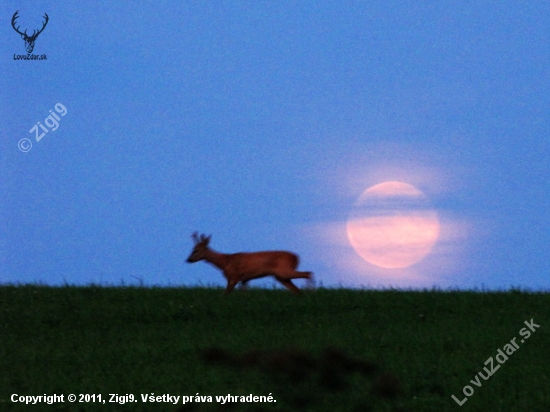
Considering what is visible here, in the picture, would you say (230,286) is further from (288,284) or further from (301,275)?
(301,275)

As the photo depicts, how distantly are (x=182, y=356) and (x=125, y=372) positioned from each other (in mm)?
1304

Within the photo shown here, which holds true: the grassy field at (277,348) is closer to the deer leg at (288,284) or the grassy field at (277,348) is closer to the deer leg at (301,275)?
the deer leg at (288,284)

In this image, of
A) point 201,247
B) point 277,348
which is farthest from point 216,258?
point 277,348

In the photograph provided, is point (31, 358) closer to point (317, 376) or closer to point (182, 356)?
point (182, 356)

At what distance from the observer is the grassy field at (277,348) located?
26.3 feet

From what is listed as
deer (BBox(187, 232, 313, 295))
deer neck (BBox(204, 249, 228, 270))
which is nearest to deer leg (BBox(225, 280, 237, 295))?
deer (BBox(187, 232, 313, 295))

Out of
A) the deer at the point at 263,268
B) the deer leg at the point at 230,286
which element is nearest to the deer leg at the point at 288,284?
the deer at the point at 263,268

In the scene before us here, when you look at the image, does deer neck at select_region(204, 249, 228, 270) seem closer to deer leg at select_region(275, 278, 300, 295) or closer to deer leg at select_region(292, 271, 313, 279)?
deer leg at select_region(275, 278, 300, 295)

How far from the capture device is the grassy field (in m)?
8.02

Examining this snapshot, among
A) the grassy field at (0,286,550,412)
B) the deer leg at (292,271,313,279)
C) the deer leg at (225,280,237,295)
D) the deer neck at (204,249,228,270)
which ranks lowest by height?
the grassy field at (0,286,550,412)

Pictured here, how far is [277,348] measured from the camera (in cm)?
1283

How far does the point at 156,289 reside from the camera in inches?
789

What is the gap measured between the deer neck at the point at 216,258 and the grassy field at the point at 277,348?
107 cm

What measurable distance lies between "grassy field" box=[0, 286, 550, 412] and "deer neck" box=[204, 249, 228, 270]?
1.07m
